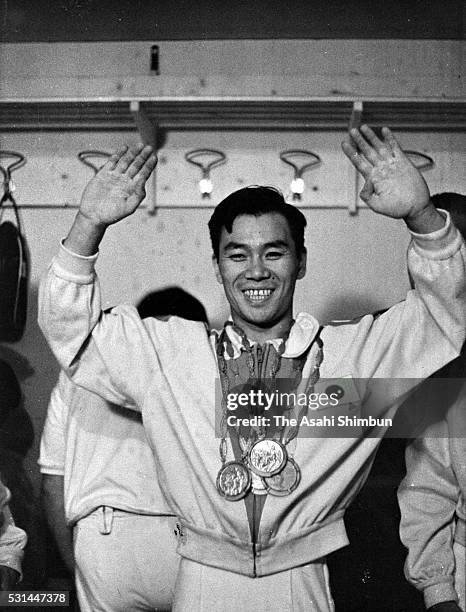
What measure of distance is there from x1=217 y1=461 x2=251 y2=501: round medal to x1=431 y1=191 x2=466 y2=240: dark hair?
551 millimetres

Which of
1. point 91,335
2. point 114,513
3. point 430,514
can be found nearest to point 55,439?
point 114,513

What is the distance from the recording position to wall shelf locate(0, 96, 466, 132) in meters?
1.51

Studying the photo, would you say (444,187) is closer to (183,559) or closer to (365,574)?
(365,574)

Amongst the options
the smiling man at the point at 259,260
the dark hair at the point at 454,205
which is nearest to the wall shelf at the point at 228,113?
the dark hair at the point at 454,205

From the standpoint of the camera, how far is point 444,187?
58.9 inches

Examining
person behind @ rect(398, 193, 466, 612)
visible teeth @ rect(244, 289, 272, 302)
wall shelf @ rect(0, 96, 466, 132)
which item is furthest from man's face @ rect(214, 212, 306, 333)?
wall shelf @ rect(0, 96, 466, 132)

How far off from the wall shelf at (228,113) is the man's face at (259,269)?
0.47 metres

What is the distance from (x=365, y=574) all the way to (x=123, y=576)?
37 cm

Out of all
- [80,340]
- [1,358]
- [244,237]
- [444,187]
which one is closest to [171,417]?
[80,340]

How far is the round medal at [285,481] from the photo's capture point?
105cm

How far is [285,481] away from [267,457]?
0.13 feet

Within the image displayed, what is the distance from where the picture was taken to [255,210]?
3.79ft

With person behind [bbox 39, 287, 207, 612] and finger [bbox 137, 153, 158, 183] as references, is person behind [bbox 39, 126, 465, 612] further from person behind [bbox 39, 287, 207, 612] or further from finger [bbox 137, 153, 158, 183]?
person behind [bbox 39, 287, 207, 612]

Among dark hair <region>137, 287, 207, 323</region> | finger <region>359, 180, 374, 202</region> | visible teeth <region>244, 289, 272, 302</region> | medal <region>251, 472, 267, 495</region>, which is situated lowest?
medal <region>251, 472, 267, 495</region>
